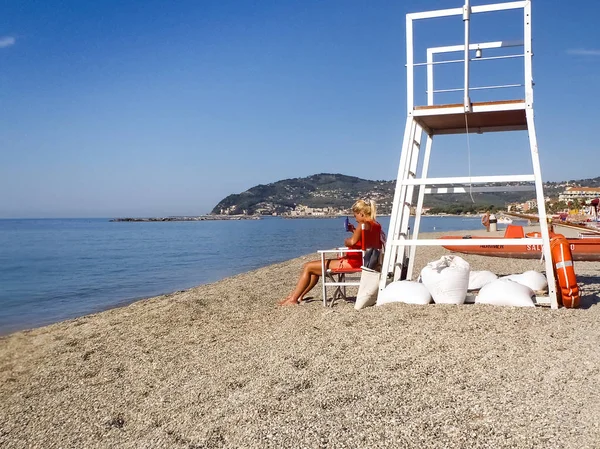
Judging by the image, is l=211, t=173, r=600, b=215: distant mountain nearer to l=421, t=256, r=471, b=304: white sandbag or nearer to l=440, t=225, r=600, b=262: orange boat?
l=440, t=225, r=600, b=262: orange boat

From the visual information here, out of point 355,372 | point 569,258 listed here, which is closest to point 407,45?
point 569,258

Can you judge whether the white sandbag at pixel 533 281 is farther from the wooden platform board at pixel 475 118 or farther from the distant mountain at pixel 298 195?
the distant mountain at pixel 298 195

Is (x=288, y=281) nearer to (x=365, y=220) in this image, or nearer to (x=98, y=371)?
(x=365, y=220)

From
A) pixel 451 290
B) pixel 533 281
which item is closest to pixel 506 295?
pixel 451 290

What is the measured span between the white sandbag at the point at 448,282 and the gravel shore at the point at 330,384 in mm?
266

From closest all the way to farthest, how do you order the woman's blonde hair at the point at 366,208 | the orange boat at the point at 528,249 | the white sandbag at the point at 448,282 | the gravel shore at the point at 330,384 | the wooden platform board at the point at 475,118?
the gravel shore at the point at 330,384
the white sandbag at the point at 448,282
the wooden platform board at the point at 475,118
the woman's blonde hair at the point at 366,208
the orange boat at the point at 528,249

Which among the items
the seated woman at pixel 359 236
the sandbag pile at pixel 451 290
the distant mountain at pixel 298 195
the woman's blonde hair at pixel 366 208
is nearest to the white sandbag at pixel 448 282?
the sandbag pile at pixel 451 290

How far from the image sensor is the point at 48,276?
2136cm

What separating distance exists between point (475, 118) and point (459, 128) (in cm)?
86

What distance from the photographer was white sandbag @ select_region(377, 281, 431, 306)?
6629 mm

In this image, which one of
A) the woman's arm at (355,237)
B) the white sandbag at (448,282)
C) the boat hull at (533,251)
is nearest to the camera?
the white sandbag at (448,282)

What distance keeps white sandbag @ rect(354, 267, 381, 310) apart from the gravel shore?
252 mm

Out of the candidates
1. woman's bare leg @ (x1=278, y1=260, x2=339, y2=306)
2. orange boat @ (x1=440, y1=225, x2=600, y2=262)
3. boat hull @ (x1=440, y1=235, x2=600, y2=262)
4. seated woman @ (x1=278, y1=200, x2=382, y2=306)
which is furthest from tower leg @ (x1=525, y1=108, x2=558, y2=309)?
boat hull @ (x1=440, y1=235, x2=600, y2=262)

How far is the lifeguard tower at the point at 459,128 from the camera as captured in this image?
6.62 m
